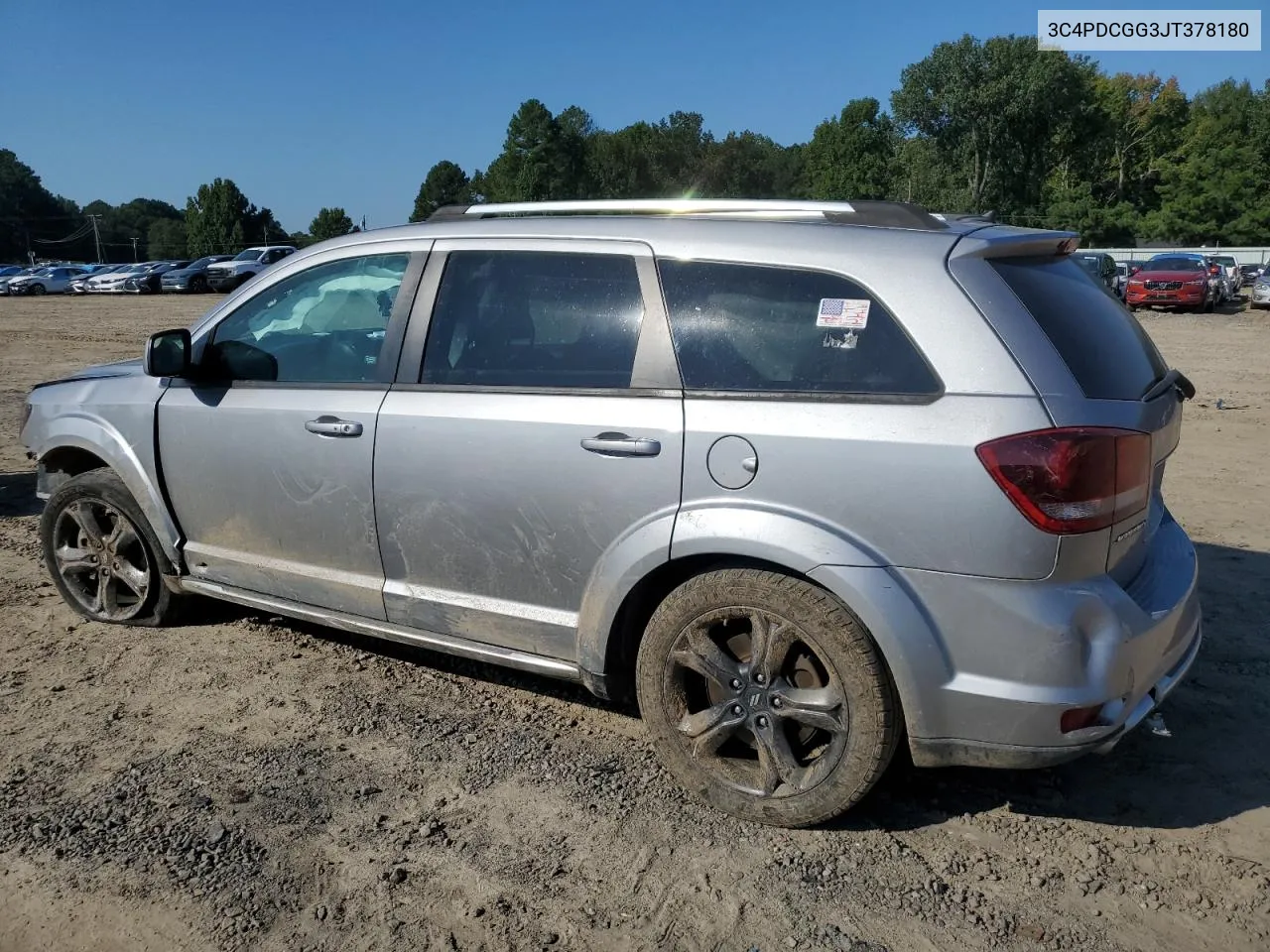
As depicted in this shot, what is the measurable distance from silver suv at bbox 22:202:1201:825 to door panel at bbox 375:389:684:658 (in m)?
0.01

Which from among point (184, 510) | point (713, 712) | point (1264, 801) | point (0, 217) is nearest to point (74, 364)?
point (184, 510)

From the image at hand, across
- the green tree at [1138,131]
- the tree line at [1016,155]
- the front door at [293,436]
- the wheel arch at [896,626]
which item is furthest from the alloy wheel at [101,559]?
the green tree at [1138,131]

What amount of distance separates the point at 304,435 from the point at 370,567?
0.56m

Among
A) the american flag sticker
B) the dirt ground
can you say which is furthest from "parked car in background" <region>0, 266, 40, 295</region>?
the american flag sticker

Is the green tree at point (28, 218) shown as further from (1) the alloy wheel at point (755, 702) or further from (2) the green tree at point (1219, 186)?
(1) the alloy wheel at point (755, 702)

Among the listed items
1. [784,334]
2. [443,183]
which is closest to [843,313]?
[784,334]

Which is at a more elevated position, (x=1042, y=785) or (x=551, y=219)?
(x=551, y=219)

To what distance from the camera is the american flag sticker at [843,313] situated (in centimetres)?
308

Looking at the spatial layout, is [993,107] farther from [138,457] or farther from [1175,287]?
[138,457]

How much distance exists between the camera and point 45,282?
146ft

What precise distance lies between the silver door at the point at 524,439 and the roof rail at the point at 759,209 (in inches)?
10.0

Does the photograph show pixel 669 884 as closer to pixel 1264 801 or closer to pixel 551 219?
pixel 1264 801

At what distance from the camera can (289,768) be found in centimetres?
363

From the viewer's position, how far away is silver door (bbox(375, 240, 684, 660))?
10.9 ft
